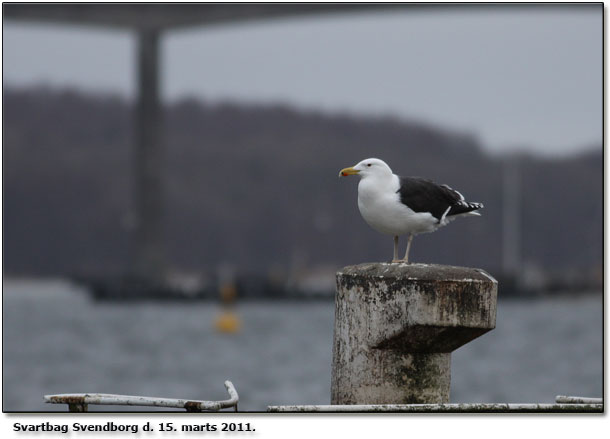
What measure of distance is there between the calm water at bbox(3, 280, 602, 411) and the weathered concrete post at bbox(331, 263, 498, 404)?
37.7 ft

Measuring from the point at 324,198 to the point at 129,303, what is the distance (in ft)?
67.6

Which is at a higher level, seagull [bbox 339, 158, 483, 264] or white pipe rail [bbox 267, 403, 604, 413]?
seagull [bbox 339, 158, 483, 264]

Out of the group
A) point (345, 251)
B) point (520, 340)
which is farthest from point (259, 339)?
point (345, 251)

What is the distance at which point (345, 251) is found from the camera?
8119 cm

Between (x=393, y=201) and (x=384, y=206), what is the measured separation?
0.20ft

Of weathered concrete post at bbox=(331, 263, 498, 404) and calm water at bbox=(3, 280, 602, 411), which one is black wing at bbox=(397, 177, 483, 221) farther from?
calm water at bbox=(3, 280, 602, 411)

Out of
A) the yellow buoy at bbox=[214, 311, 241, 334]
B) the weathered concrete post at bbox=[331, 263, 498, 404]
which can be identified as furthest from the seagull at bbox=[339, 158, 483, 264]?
the yellow buoy at bbox=[214, 311, 241, 334]

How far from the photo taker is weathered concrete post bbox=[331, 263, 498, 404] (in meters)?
6.33

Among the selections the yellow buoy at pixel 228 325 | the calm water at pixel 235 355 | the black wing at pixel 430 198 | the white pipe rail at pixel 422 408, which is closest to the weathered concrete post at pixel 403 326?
the white pipe rail at pixel 422 408

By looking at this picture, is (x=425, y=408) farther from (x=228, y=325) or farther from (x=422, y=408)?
(x=228, y=325)

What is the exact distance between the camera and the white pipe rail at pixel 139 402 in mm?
6016

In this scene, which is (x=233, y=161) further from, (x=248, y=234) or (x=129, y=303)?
(x=129, y=303)

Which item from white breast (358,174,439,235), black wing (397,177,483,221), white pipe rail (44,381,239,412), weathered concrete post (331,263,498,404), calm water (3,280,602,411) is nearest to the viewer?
white pipe rail (44,381,239,412)

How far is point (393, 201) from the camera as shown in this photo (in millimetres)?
7051
